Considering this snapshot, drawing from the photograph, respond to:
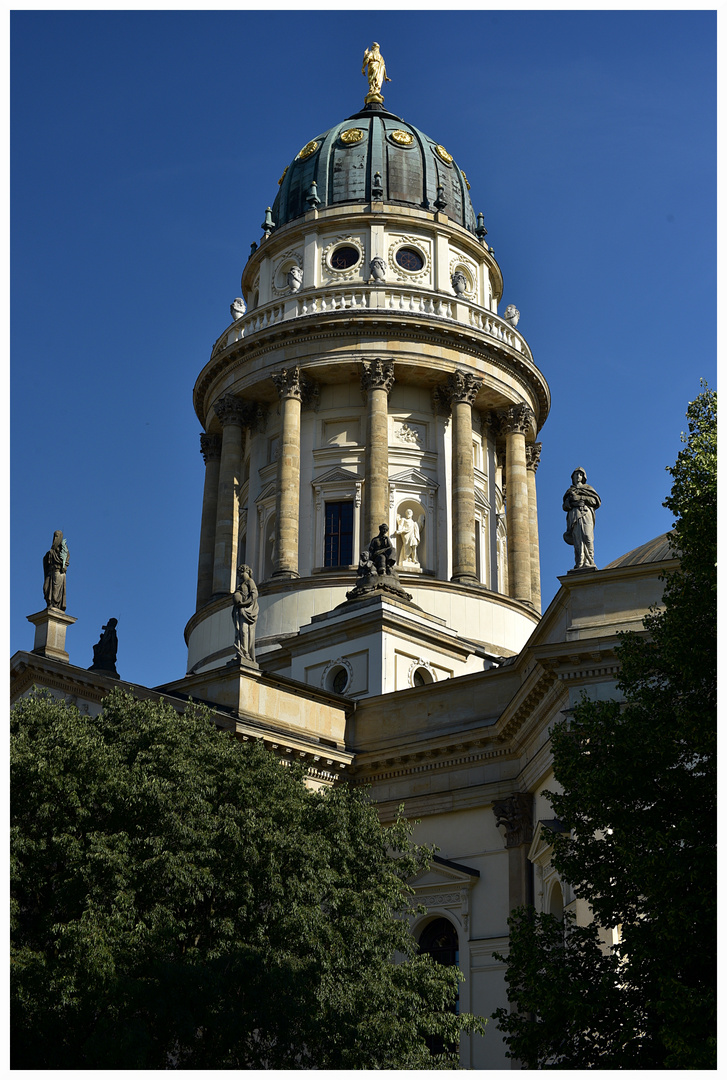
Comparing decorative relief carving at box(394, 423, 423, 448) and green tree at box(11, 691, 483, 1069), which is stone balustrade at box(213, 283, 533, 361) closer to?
decorative relief carving at box(394, 423, 423, 448)

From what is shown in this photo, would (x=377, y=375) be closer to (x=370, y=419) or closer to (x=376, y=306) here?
(x=370, y=419)

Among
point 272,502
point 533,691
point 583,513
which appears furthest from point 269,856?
point 272,502

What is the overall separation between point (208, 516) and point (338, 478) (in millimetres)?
6694

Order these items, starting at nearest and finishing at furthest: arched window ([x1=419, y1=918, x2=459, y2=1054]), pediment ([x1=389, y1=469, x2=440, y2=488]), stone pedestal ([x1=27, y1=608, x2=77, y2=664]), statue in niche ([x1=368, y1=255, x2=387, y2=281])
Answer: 1. arched window ([x1=419, y1=918, x2=459, y2=1054])
2. stone pedestal ([x1=27, y1=608, x2=77, y2=664])
3. pediment ([x1=389, y1=469, x2=440, y2=488])
4. statue in niche ([x1=368, y1=255, x2=387, y2=281])

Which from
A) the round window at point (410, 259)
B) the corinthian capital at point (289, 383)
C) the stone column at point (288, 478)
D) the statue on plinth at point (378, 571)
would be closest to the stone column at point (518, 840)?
the statue on plinth at point (378, 571)

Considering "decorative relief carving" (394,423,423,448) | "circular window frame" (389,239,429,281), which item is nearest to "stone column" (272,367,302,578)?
"decorative relief carving" (394,423,423,448)

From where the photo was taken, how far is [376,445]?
45.2m

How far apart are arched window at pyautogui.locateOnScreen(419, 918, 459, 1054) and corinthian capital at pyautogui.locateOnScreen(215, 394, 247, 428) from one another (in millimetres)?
22843

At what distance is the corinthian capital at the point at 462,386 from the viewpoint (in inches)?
1845

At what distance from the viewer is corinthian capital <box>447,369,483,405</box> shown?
4688 centimetres

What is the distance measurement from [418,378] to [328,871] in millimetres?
28101

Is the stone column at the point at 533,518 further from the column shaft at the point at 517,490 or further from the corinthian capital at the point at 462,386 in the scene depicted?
the corinthian capital at the point at 462,386

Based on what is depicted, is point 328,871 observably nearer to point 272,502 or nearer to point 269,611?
point 269,611

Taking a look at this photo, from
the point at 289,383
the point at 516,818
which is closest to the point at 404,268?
the point at 289,383
